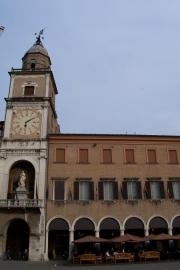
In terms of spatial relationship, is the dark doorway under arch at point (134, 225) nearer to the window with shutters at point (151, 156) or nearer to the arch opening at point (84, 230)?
the arch opening at point (84, 230)

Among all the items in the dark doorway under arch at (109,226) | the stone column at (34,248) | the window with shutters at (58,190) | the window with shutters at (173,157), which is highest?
the window with shutters at (173,157)

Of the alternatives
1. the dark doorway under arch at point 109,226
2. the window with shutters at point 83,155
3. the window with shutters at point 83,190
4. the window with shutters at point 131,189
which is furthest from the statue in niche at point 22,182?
the window with shutters at point 131,189

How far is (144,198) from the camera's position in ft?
119

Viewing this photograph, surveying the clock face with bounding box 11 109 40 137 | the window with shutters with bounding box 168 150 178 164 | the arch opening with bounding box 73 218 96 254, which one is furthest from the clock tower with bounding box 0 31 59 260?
the window with shutters with bounding box 168 150 178 164

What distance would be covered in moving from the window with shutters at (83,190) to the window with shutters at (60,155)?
9.11 ft

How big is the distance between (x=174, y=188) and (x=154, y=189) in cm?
206

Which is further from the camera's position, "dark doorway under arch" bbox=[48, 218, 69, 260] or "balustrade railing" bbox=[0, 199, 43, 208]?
"dark doorway under arch" bbox=[48, 218, 69, 260]

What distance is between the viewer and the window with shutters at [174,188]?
36750 millimetres

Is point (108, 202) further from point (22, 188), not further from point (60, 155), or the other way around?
point (22, 188)

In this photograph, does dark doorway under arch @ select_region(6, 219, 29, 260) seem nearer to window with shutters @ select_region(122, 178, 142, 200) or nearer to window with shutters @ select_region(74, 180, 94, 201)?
window with shutters @ select_region(74, 180, 94, 201)

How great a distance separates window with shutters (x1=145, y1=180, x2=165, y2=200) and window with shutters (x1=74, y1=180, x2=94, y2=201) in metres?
5.56

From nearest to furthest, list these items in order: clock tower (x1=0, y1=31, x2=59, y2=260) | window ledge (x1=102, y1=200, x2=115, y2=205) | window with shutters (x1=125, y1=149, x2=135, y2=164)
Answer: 1. clock tower (x1=0, y1=31, x2=59, y2=260)
2. window ledge (x1=102, y1=200, x2=115, y2=205)
3. window with shutters (x1=125, y1=149, x2=135, y2=164)

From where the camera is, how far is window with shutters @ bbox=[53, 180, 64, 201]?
35906mm

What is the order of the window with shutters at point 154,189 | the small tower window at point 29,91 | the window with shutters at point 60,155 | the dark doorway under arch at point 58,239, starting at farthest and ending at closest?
the small tower window at point 29,91
the window with shutters at point 60,155
the window with shutters at point 154,189
the dark doorway under arch at point 58,239
